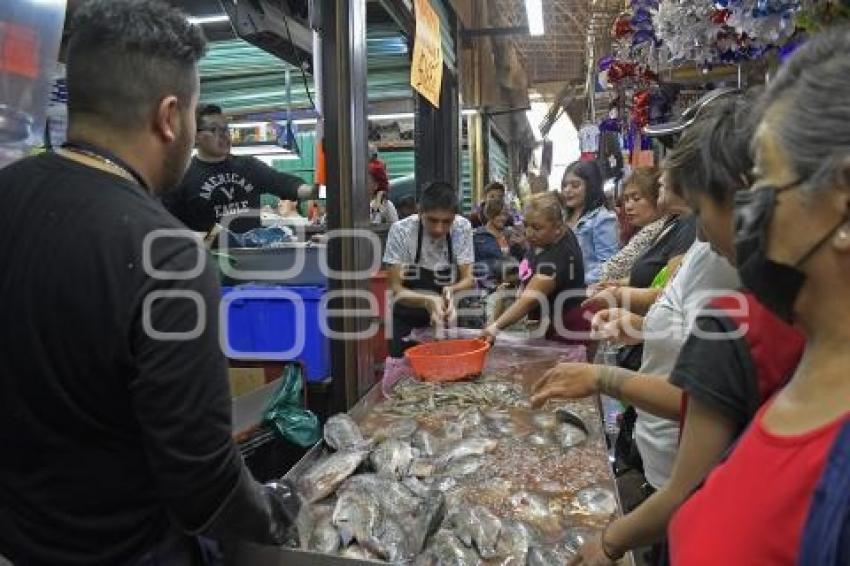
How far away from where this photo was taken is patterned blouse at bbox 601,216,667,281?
12.7 ft

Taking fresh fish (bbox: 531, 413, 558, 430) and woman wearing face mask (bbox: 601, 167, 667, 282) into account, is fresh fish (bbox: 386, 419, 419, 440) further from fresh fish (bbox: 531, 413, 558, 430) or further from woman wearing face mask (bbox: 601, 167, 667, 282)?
woman wearing face mask (bbox: 601, 167, 667, 282)

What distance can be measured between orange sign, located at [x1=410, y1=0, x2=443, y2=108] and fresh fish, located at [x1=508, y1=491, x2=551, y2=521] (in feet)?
10.7

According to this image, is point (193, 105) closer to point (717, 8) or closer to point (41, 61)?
point (41, 61)

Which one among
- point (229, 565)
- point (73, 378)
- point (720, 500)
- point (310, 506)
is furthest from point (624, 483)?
point (73, 378)

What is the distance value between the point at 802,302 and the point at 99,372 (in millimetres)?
1221

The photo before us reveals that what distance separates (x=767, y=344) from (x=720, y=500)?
0.36m

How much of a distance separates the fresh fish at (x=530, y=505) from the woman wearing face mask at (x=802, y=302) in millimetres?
1183

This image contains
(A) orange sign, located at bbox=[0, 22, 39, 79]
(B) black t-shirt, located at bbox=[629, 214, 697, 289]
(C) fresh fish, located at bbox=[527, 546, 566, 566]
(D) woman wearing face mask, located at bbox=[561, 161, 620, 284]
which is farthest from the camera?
(D) woman wearing face mask, located at bbox=[561, 161, 620, 284]

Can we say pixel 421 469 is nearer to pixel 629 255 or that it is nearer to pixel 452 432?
pixel 452 432

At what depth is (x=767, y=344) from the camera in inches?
44.0

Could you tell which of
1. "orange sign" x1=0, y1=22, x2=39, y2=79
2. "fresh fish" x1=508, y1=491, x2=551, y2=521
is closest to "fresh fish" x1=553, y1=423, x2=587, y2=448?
"fresh fish" x1=508, y1=491, x2=551, y2=521

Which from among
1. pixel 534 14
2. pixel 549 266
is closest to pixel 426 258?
pixel 549 266

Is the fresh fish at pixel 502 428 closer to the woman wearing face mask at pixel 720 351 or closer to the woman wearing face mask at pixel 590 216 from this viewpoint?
the woman wearing face mask at pixel 720 351

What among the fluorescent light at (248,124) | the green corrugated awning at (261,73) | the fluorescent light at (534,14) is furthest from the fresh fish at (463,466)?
the fluorescent light at (534,14)
